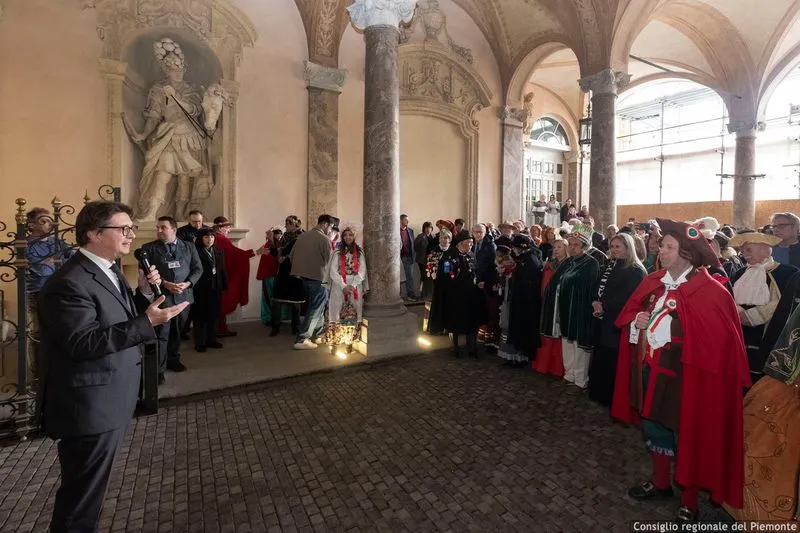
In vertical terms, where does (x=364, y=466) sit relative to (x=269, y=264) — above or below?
below

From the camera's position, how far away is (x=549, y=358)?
17.7ft

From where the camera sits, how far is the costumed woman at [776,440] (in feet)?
7.38

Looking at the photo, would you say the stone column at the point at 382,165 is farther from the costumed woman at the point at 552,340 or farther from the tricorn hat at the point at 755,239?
the tricorn hat at the point at 755,239

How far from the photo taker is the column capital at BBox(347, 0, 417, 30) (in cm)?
612

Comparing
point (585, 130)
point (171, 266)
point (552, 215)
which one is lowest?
point (171, 266)

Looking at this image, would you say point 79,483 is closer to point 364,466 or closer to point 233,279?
point 364,466

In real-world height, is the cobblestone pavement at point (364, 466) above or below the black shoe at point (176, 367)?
below

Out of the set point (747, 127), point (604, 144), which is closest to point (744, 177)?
point (747, 127)

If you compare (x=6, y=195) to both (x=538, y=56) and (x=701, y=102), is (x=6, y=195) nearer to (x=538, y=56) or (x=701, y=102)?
(x=538, y=56)

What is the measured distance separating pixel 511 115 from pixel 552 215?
14.1 ft

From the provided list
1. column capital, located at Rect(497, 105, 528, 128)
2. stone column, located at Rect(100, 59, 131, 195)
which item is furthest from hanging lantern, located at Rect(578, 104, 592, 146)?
stone column, located at Rect(100, 59, 131, 195)

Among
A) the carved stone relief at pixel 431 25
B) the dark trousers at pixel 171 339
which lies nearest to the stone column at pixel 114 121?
the dark trousers at pixel 171 339

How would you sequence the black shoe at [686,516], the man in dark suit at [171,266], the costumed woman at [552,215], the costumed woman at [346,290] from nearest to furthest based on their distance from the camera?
the black shoe at [686,516] < the man in dark suit at [171,266] < the costumed woman at [346,290] < the costumed woman at [552,215]

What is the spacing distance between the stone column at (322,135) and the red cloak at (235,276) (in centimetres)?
225
